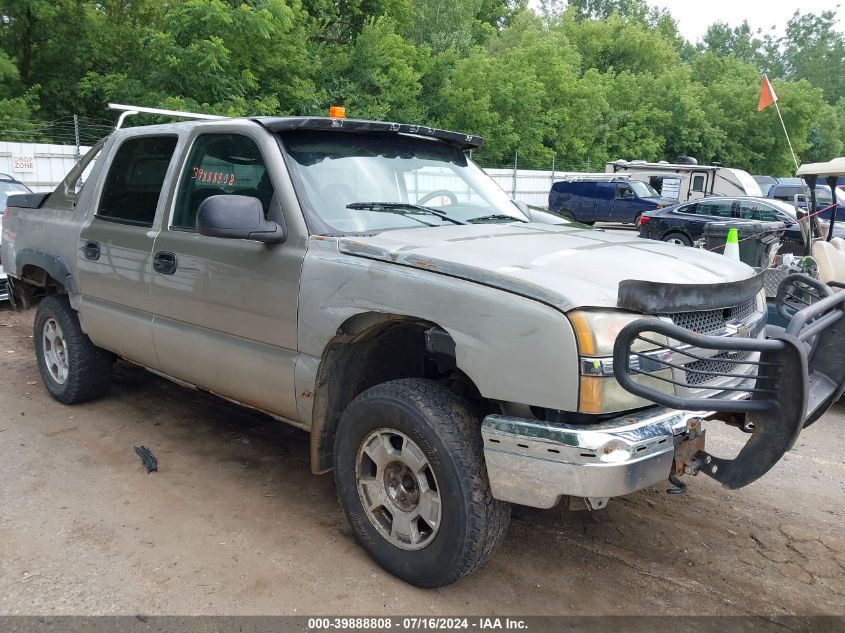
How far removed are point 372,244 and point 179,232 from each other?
146 cm

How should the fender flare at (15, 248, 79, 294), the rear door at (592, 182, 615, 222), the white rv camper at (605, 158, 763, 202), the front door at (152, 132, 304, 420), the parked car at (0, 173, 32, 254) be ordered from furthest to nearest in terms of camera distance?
the white rv camper at (605, 158, 763, 202), the rear door at (592, 182, 615, 222), the parked car at (0, 173, 32, 254), the fender flare at (15, 248, 79, 294), the front door at (152, 132, 304, 420)

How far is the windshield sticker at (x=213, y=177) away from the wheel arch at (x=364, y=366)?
3.90ft

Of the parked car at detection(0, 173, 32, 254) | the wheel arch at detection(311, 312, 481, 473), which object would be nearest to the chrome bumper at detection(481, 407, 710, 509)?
the wheel arch at detection(311, 312, 481, 473)

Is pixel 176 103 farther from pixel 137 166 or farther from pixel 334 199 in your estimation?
pixel 334 199

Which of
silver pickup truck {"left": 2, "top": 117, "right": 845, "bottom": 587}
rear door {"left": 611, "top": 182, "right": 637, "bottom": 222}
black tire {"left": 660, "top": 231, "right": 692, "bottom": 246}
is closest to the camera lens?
silver pickup truck {"left": 2, "top": 117, "right": 845, "bottom": 587}

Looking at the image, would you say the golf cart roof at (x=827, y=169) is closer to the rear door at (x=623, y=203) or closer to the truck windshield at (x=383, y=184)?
the truck windshield at (x=383, y=184)

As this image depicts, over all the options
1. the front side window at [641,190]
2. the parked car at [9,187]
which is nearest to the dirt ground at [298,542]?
the parked car at [9,187]

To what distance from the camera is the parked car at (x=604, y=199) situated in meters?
24.5

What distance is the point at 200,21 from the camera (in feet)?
56.9

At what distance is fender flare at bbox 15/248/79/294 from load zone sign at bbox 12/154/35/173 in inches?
438

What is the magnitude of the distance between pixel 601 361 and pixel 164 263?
2.69 m

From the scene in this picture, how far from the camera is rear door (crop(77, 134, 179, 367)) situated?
4281mm

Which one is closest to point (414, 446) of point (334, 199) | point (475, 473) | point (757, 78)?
point (475, 473)

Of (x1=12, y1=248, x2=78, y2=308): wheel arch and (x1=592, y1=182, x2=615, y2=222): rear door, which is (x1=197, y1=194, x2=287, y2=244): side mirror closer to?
(x1=12, y1=248, x2=78, y2=308): wheel arch
